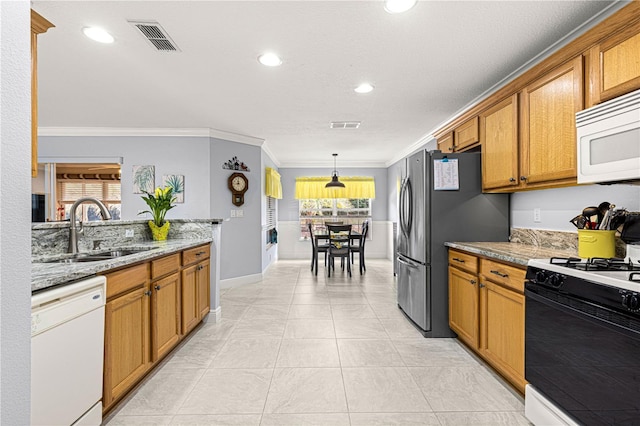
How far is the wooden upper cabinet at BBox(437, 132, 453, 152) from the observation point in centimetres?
387

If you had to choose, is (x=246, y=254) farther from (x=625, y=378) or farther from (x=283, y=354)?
(x=625, y=378)

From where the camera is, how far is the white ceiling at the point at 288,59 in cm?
200

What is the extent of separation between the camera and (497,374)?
2293 millimetres

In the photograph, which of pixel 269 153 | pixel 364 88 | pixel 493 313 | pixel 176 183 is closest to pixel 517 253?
pixel 493 313

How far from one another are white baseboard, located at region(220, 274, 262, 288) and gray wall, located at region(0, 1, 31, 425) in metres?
4.37

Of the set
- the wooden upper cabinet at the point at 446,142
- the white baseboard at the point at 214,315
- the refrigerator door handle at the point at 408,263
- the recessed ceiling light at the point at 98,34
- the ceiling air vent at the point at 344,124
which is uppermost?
the ceiling air vent at the point at 344,124

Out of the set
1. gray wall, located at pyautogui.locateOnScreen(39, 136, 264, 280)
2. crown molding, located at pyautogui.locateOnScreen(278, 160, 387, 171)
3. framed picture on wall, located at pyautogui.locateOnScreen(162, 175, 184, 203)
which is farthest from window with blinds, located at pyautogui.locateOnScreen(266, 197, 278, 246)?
framed picture on wall, located at pyautogui.locateOnScreen(162, 175, 184, 203)

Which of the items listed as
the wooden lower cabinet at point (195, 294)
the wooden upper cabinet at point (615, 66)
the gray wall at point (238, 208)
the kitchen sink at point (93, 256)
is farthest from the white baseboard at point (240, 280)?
the wooden upper cabinet at point (615, 66)

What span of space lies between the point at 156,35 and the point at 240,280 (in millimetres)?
3735

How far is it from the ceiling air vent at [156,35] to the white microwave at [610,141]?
2.66m

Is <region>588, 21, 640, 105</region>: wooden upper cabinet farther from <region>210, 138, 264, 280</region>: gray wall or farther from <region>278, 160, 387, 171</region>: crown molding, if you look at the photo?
<region>278, 160, 387, 171</region>: crown molding

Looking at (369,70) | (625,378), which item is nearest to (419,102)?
(369,70)

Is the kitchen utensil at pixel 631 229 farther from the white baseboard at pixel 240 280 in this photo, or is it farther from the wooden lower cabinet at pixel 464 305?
the white baseboard at pixel 240 280

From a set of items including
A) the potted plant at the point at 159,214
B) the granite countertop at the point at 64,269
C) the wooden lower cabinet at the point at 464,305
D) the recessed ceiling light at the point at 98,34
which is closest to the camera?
the granite countertop at the point at 64,269
